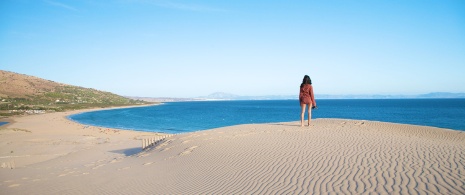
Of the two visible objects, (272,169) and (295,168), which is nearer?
(295,168)

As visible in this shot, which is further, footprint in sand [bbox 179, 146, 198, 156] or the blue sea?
the blue sea

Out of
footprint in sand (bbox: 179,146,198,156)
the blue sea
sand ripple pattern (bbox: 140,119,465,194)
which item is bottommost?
the blue sea

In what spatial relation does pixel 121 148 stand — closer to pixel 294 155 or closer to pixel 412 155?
pixel 294 155

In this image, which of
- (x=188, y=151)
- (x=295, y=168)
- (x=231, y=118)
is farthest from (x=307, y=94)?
(x=231, y=118)

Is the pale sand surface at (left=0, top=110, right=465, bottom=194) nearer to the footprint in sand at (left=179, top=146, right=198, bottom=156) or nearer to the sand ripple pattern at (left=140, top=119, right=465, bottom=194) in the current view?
the sand ripple pattern at (left=140, top=119, right=465, bottom=194)

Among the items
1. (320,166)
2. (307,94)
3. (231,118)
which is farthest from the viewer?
(231,118)

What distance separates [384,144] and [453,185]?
4763 millimetres

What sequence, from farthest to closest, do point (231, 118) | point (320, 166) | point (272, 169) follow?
point (231, 118) → point (272, 169) → point (320, 166)

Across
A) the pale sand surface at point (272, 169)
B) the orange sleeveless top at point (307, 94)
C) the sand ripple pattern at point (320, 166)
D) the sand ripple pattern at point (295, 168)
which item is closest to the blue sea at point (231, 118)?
the orange sleeveless top at point (307, 94)

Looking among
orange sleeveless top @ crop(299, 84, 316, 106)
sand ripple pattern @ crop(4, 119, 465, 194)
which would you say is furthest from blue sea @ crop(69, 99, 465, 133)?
sand ripple pattern @ crop(4, 119, 465, 194)

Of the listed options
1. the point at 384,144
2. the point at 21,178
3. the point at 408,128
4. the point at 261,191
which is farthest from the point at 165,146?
the point at 408,128

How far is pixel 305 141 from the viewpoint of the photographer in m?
11.5

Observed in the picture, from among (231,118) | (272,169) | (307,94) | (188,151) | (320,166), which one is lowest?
(231,118)

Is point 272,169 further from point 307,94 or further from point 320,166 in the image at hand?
point 307,94
